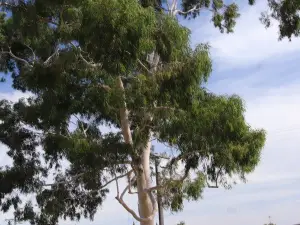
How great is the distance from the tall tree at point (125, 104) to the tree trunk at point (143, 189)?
28 mm

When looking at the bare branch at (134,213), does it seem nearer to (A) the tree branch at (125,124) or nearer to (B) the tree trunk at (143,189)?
(B) the tree trunk at (143,189)

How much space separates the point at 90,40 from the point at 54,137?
615 cm

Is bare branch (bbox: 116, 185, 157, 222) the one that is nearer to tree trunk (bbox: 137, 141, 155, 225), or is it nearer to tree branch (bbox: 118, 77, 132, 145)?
tree trunk (bbox: 137, 141, 155, 225)

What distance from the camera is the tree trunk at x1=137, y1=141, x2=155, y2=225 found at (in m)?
16.1

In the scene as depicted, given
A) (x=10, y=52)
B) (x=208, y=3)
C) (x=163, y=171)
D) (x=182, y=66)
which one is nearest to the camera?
(x=182, y=66)

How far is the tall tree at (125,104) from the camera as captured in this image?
43.7 ft

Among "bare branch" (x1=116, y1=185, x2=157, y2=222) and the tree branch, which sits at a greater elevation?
the tree branch

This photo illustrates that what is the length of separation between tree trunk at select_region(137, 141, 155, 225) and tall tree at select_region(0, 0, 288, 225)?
0.09 feet

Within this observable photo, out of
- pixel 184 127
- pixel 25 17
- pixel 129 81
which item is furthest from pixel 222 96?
pixel 25 17

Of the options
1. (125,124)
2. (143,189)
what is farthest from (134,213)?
(125,124)

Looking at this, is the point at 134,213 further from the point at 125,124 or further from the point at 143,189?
the point at 125,124

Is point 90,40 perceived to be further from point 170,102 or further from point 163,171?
point 163,171

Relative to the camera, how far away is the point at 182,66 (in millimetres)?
14281

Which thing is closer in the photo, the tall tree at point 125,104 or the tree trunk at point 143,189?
the tall tree at point 125,104
